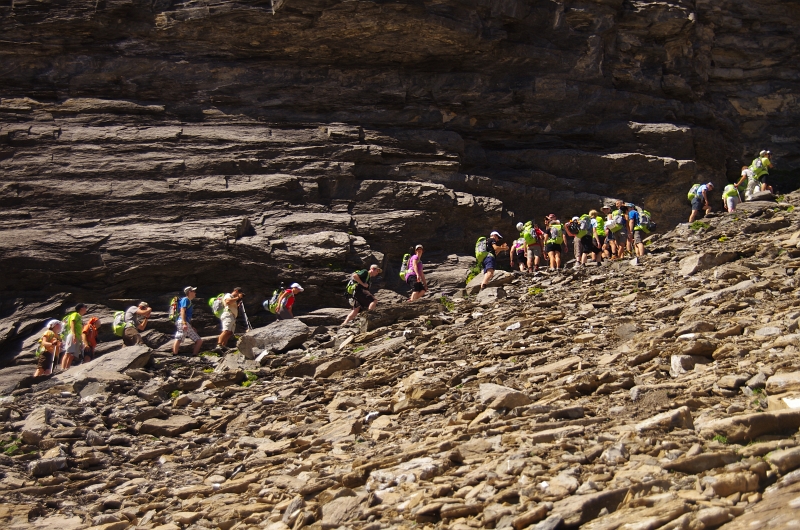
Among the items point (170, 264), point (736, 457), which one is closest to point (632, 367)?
point (736, 457)

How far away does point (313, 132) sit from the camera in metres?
30.7

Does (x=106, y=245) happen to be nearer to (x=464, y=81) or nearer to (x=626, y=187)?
(x=464, y=81)

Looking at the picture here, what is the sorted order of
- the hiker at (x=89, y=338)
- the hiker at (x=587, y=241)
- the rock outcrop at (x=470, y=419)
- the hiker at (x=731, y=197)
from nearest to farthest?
1. the rock outcrop at (x=470, y=419)
2. the hiker at (x=89, y=338)
3. the hiker at (x=587, y=241)
4. the hiker at (x=731, y=197)

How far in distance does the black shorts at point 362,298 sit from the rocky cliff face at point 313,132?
4.06 metres

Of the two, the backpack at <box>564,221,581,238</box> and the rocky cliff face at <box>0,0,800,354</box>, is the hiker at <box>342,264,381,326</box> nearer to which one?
the rocky cliff face at <box>0,0,800,354</box>

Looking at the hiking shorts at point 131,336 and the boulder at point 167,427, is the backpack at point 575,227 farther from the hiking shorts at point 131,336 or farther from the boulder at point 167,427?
the boulder at point 167,427

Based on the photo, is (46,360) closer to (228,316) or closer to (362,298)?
(228,316)

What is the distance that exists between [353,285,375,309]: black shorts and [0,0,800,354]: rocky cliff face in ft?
13.3

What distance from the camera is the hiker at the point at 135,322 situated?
23.1m

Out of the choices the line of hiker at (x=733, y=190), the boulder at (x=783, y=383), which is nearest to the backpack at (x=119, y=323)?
the line of hiker at (x=733, y=190)

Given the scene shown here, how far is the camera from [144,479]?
12.0m

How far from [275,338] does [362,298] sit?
3.77 meters

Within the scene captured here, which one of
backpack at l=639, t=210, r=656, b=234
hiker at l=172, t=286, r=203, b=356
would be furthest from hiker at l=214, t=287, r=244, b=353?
backpack at l=639, t=210, r=656, b=234

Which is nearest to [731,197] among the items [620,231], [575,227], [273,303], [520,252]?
[620,231]
